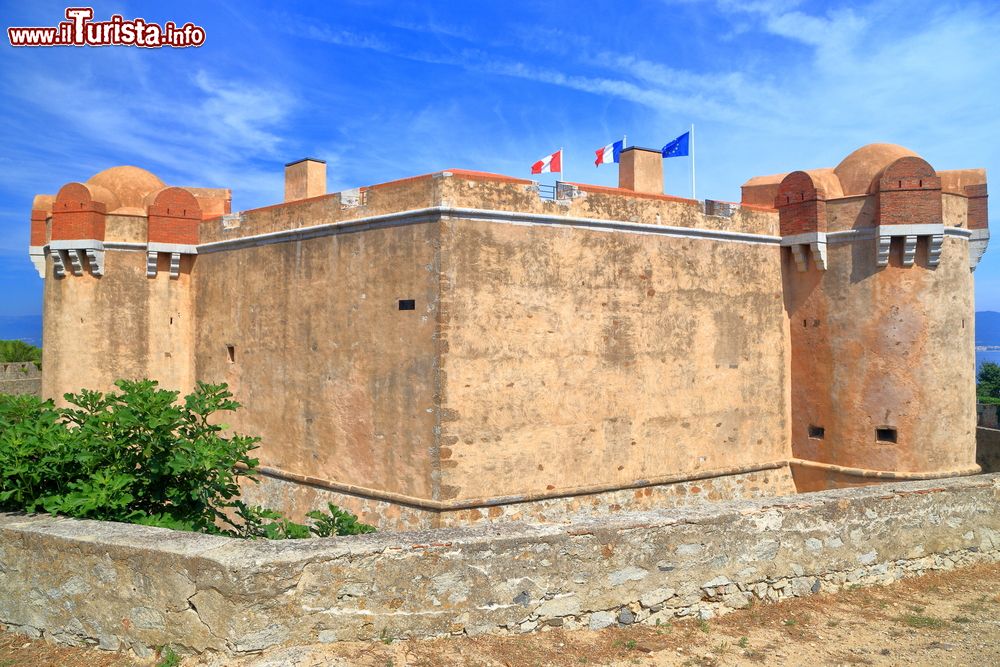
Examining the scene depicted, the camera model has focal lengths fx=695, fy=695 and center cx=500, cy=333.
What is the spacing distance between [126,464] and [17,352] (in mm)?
33990

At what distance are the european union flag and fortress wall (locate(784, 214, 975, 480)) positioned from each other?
401cm

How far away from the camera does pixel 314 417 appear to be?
1248cm

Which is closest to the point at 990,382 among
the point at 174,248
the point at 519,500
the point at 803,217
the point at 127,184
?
the point at 803,217

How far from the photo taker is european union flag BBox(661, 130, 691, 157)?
15859mm

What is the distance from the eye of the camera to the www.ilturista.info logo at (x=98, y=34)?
41.4 feet

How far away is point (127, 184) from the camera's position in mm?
15867

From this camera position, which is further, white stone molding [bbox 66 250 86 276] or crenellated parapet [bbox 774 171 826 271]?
white stone molding [bbox 66 250 86 276]

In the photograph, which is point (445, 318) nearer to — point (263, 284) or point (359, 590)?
point (263, 284)

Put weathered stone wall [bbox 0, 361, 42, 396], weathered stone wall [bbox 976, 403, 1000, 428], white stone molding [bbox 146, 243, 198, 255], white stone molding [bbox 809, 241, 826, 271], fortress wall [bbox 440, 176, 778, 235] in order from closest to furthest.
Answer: fortress wall [bbox 440, 176, 778, 235] → white stone molding [bbox 809, 241, 826, 271] → white stone molding [bbox 146, 243, 198, 255] → weathered stone wall [bbox 976, 403, 1000, 428] → weathered stone wall [bbox 0, 361, 42, 396]

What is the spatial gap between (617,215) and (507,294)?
8.67 feet

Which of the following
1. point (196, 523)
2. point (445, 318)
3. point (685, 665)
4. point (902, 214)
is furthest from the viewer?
point (902, 214)

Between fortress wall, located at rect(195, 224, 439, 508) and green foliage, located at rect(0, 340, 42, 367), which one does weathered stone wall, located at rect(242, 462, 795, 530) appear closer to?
fortress wall, located at rect(195, 224, 439, 508)

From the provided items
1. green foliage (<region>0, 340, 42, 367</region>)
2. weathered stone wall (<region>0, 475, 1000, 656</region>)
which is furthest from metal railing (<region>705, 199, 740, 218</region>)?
green foliage (<region>0, 340, 42, 367</region>)

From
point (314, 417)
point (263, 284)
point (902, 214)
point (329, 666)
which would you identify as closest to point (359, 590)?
point (329, 666)
